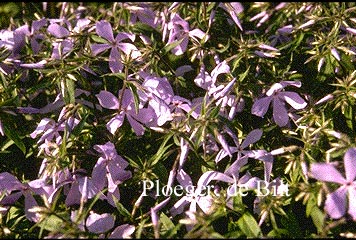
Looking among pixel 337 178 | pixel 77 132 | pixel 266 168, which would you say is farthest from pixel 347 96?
pixel 77 132

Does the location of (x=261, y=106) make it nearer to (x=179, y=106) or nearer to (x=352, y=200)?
(x=179, y=106)

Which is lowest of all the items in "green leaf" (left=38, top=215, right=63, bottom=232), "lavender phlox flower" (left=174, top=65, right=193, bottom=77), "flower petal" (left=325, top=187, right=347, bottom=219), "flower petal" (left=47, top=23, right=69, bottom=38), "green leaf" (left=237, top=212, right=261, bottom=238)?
"green leaf" (left=237, top=212, right=261, bottom=238)

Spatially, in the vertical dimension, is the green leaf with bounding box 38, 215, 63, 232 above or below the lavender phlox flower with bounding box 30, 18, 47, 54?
below

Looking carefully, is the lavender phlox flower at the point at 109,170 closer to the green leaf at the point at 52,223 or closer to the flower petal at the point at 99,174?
the flower petal at the point at 99,174

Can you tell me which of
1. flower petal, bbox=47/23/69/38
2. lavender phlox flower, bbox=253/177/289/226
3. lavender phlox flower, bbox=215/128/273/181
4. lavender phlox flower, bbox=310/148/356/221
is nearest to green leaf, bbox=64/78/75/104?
flower petal, bbox=47/23/69/38

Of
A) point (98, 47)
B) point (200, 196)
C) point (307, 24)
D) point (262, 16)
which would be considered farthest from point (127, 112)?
point (262, 16)

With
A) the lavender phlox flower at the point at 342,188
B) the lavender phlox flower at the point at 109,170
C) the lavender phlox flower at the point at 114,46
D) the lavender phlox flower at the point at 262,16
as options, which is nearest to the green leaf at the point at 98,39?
the lavender phlox flower at the point at 114,46

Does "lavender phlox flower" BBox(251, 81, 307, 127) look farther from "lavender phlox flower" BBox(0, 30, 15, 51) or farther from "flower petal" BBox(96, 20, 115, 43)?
"lavender phlox flower" BBox(0, 30, 15, 51)
